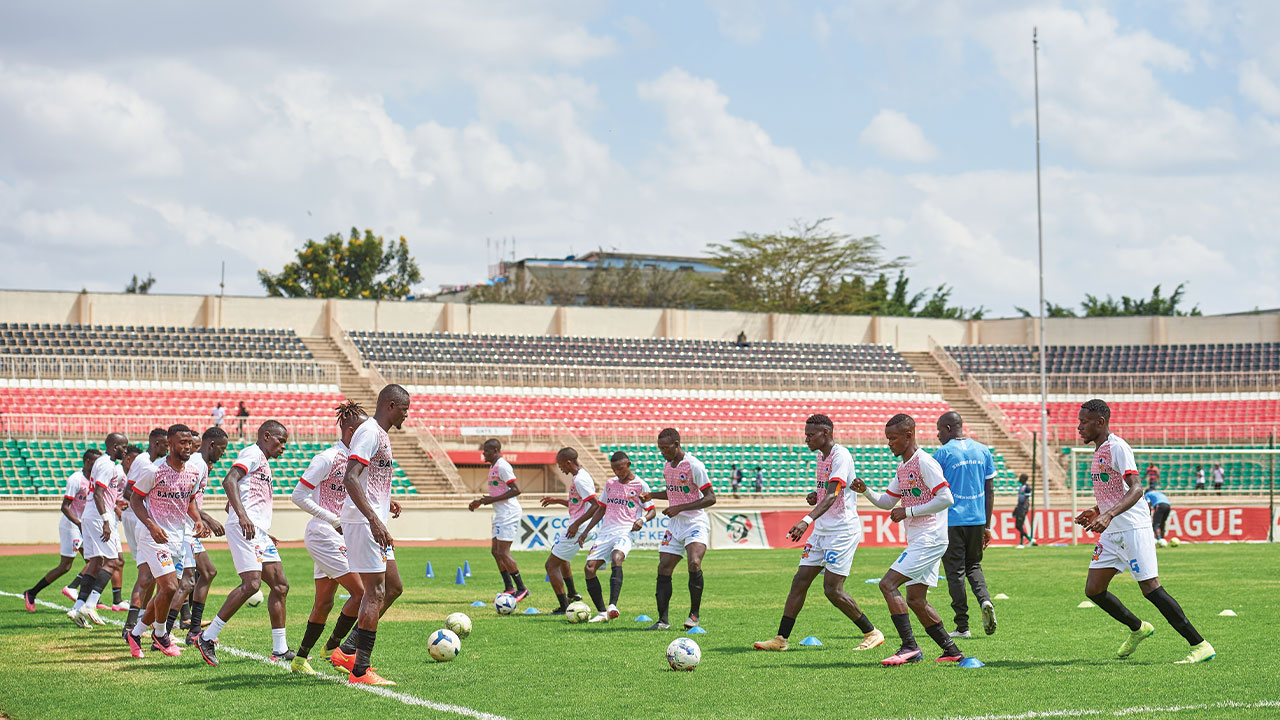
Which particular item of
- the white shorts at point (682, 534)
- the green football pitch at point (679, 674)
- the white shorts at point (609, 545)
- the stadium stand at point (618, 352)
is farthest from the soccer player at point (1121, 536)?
the stadium stand at point (618, 352)

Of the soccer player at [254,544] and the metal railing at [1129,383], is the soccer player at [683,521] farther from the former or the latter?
the metal railing at [1129,383]

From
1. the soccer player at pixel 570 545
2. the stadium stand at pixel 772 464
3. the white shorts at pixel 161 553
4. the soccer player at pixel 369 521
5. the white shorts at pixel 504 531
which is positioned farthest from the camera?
the stadium stand at pixel 772 464

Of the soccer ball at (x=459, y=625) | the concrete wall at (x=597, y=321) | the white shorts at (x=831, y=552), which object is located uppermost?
the concrete wall at (x=597, y=321)

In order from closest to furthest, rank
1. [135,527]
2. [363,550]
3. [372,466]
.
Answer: [363,550], [372,466], [135,527]

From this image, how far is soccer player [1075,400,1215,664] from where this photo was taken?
10578 mm

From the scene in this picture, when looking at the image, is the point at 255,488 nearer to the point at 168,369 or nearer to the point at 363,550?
the point at 363,550

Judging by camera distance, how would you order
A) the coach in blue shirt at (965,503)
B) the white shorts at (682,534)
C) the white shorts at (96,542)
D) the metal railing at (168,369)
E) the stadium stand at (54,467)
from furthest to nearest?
the metal railing at (168,369) → the stadium stand at (54,467) → the white shorts at (96,542) → the white shorts at (682,534) → the coach in blue shirt at (965,503)

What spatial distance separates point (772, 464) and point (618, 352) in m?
10.4

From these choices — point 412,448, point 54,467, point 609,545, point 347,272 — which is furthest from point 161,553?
point 347,272

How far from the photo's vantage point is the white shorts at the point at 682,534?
551 inches

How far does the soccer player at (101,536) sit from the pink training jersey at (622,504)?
547 centimetres

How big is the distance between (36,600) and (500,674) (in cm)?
978

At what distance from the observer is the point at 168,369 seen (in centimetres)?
4416

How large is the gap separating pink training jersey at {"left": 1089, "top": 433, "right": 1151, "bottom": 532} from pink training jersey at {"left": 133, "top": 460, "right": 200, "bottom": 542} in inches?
321
